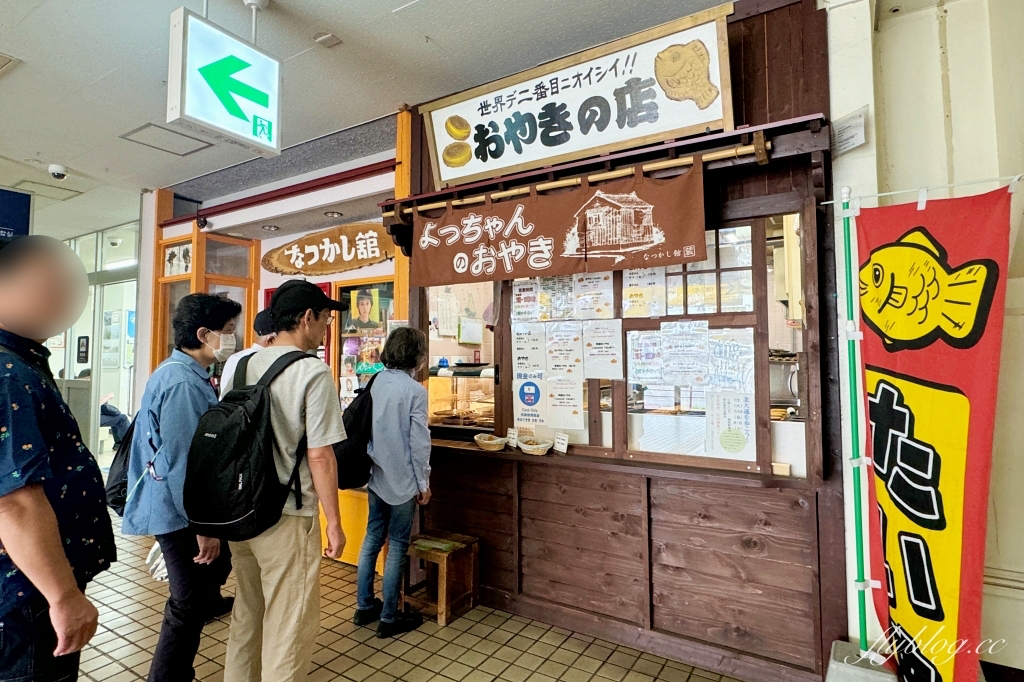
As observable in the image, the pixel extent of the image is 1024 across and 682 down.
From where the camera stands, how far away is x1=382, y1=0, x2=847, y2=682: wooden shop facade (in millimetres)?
3035

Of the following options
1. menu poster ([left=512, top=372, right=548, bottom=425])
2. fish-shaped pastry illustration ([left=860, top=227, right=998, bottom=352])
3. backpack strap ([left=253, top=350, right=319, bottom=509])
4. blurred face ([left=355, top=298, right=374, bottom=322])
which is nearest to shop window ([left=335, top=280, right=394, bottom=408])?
blurred face ([left=355, top=298, right=374, bottom=322])

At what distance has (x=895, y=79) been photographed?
3191 mm

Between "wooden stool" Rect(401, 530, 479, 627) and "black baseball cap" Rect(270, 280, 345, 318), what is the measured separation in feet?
6.56

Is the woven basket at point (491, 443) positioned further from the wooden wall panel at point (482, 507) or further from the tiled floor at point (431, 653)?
the tiled floor at point (431, 653)

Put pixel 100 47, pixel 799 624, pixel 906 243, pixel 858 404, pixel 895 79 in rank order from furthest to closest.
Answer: pixel 100 47
pixel 895 79
pixel 799 624
pixel 858 404
pixel 906 243

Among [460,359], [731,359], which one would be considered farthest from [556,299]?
[460,359]

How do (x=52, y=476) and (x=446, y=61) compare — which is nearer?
(x=52, y=476)

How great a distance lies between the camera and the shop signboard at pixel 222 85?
9.38 feet

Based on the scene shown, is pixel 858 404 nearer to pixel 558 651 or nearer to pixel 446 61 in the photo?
pixel 558 651

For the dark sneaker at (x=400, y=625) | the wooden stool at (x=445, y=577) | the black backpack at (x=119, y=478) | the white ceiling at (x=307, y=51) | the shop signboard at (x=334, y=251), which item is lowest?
the dark sneaker at (x=400, y=625)

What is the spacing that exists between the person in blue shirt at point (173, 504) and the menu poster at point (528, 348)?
6.66ft

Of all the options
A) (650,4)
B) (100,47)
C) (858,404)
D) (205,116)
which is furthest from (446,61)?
(858,404)

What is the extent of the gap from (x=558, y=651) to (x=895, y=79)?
399 cm

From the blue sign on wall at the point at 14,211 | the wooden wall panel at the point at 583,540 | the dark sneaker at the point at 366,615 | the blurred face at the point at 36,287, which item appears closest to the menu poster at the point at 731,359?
the wooden wall panel at the point at 583,540
